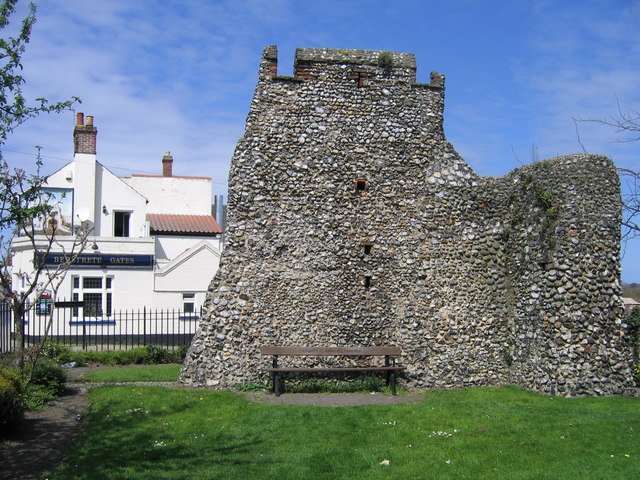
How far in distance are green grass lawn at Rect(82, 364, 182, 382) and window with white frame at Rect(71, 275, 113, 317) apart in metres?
8.54

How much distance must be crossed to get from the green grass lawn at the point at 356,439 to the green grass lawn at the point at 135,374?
214 cm

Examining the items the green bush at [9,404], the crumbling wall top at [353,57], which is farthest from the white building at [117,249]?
the green bush at [9,404]

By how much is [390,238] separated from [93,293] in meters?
15.5

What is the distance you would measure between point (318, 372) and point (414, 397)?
6.71 ft

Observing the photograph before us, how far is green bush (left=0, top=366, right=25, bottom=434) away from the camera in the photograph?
28.8 feet

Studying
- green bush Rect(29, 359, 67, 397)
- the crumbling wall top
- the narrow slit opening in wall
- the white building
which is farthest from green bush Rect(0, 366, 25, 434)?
the white building

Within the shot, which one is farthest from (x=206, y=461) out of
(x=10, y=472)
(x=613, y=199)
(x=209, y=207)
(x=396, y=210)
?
(x=209, y=207)

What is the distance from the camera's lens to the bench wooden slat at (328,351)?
477 inches

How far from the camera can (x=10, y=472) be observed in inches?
297

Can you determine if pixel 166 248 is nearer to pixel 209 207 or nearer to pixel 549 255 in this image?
pixel 209 207

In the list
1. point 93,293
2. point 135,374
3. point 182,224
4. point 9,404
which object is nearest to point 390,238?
point 135,374

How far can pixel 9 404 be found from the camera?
888 centimetres

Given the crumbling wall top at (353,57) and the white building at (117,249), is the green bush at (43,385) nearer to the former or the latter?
the crumbling wall top at (353,57)

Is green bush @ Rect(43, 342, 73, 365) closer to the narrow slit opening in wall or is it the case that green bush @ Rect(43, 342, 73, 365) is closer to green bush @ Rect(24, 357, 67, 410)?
green bush @ Rect(24, 357, 67, 410)
